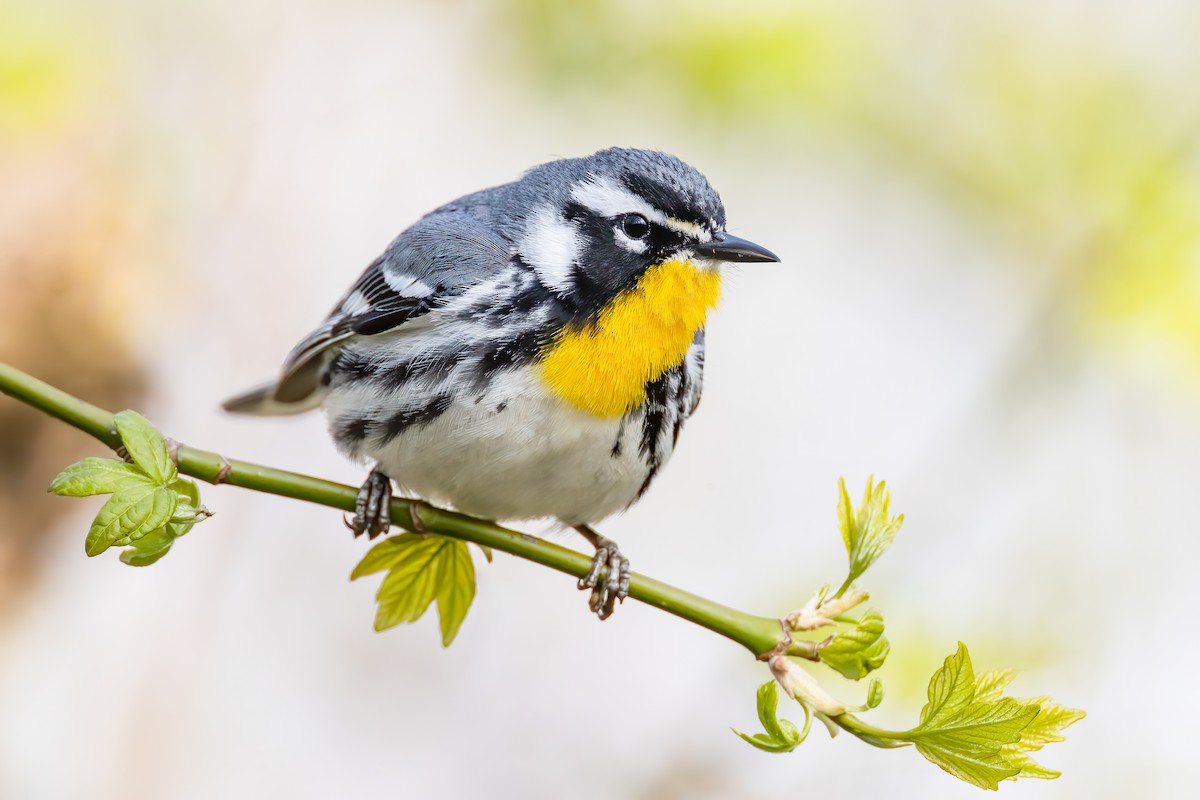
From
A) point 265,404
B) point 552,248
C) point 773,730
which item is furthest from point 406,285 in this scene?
point 773,730

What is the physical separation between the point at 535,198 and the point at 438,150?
244 cm

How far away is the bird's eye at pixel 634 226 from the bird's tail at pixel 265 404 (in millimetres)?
1191

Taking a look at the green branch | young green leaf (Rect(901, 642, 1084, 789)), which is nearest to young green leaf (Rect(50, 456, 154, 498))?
the green branch

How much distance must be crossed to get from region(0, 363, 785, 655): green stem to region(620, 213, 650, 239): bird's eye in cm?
102

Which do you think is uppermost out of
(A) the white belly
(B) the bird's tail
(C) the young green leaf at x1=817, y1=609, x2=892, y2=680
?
(B) the bird's tail

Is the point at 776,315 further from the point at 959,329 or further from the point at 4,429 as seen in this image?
the point at 4,429

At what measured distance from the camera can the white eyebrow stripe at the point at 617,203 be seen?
8.84ft

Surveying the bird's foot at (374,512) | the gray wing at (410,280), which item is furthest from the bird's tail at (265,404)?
the bird's foot at (374,512)

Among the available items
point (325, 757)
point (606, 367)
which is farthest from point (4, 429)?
point (606, 367)

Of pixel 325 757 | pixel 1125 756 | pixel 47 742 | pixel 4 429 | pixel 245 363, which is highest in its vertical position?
pixel 245 363

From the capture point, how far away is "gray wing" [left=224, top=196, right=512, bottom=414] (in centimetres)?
283

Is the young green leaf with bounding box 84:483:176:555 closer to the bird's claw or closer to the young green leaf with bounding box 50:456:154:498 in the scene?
the young green leaf with bounding box 50:456:154:498

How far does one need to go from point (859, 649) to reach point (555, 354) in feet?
3.60

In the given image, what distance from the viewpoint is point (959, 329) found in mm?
5348
